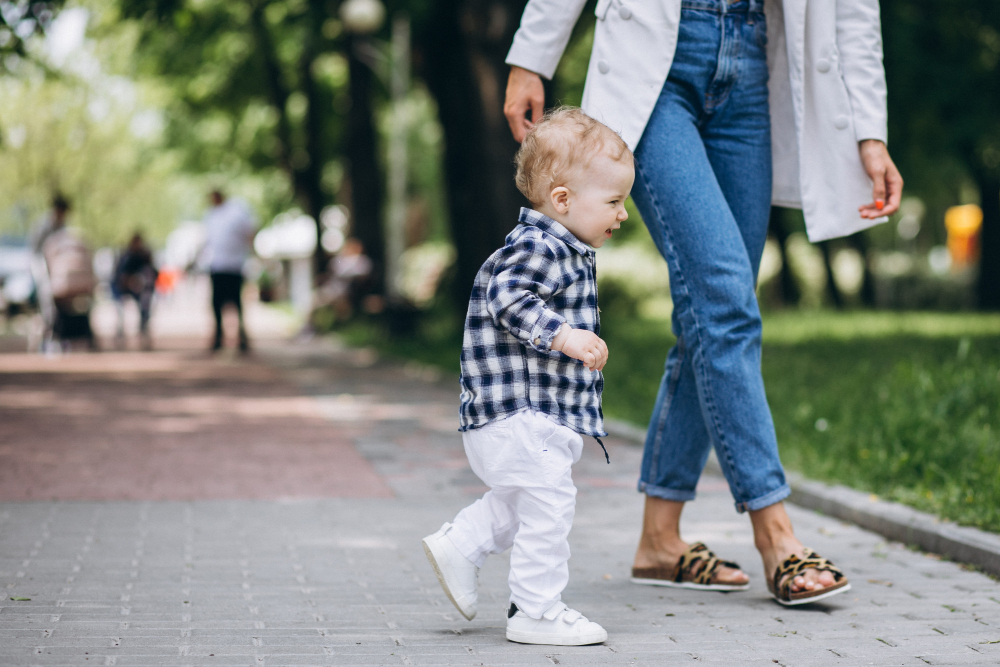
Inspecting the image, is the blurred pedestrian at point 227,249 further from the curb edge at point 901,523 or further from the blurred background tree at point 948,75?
the curb edge at point 901,523

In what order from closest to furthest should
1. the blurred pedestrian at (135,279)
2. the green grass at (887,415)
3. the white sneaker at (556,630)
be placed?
the white sneaker at (556,630)
the green grass at (887,415)
the blurred pedestrian at (135,279)

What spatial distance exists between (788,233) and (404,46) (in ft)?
36.7

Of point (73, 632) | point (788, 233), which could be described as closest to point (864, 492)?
point (73, 632)

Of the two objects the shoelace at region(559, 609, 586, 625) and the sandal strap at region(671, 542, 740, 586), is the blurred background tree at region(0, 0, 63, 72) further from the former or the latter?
the shoelace at region(559, 609, 586, 625)

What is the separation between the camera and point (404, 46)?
22.2 metres

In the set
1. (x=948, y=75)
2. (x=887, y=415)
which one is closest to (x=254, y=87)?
(x=948, y=75)

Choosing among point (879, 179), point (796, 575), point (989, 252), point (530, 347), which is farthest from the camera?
point (989, 252)

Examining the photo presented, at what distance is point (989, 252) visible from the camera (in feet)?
74.5

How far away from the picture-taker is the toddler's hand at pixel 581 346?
2805mm

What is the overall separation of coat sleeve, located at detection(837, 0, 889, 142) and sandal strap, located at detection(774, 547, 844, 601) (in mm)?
1241

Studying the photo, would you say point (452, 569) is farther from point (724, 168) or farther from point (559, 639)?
point (724, 168)

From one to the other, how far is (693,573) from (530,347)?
44.9 inches

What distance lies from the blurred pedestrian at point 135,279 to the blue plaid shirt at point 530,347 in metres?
16.4

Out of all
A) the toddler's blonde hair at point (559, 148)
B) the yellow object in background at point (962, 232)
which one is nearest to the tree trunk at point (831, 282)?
the yellow object in background at point (962, 232)
